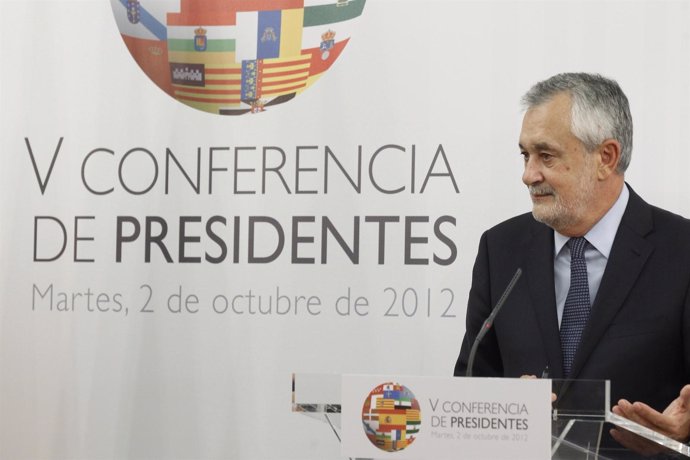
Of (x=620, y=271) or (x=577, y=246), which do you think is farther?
(x=577, y=246)

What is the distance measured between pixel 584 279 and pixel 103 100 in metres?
2.30

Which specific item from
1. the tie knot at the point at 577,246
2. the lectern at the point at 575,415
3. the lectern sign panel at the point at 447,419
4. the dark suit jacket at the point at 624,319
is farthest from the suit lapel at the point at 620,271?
the lectern sign panel at the point at 447,419

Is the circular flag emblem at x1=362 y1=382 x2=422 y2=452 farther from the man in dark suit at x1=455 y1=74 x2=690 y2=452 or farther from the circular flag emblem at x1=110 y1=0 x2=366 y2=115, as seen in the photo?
the circular flag emblem at x1=110 y1=0 x2=366 y2=115

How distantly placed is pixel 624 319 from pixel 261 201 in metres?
1.70

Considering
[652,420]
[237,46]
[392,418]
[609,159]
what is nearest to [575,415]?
[652,420]

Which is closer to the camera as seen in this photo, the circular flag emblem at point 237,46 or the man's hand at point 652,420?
the man's hand at point 652,420

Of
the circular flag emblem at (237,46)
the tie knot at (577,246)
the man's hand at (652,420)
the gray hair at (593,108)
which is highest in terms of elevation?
the circular flag emblem at (237,46)

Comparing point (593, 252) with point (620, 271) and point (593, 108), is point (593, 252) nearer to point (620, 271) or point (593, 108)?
point (620, 271)

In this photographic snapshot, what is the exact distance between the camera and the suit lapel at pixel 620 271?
2.96 meters

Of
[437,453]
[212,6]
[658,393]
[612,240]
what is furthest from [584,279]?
[212,6]

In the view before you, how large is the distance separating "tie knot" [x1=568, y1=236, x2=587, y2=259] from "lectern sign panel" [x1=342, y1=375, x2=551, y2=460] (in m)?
1.15

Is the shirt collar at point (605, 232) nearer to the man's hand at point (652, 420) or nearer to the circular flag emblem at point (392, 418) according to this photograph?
the man's hand at point (652, 420)

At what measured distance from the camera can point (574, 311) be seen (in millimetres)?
3070

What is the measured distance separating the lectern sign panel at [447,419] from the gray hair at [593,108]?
4.27ft
